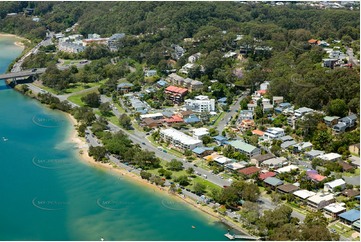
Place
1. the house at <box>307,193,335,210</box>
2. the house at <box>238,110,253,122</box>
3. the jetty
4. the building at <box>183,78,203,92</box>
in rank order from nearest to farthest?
the jetty → the house at <box>307,193,335,210</box> → the house at <box>238,110,253,122</box> → the building at <box>183,78,203,92</box>

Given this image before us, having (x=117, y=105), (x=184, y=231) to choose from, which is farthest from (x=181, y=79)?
→ (x=184, y=231)

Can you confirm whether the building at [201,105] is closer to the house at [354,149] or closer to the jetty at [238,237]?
the house at [354,149]

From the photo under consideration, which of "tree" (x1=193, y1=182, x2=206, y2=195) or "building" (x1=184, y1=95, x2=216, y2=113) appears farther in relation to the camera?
"building" (x1=184, y1=95, x2=216, y2=113)

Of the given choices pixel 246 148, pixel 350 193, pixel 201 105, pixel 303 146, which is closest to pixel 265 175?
pixel 246 148

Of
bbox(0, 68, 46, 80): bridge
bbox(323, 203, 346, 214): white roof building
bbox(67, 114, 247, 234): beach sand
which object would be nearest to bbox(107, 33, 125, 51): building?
bbox(0, 68, 46, 80): bridge

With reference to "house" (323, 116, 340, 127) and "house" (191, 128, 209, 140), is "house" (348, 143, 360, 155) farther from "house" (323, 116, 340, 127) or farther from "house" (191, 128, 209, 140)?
"house" (191, 128, 209, 140)

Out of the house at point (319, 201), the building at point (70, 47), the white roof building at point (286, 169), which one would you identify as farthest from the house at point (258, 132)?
the building at point (70, 47)
